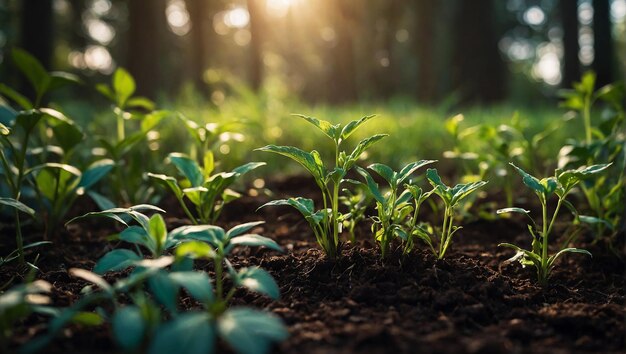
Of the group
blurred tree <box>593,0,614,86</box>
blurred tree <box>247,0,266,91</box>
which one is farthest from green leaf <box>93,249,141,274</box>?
blurred tree <box>247,0,266,91</box>

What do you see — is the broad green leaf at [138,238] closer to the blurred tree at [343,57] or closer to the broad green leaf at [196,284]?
the broad green leaf at [196,284]

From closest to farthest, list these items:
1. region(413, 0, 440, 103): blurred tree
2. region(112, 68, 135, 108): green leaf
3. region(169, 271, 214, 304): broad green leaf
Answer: region(169, 271, 214, 304): broad green leaf → region(112, 68, 135, 108): green leaf → region(413, 0, 440, 103): blurred tree

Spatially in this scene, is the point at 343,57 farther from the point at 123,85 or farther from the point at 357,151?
the point at 357,151

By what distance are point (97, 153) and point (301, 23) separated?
24022 millimetres

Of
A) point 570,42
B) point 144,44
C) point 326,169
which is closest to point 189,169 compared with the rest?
point 326,169

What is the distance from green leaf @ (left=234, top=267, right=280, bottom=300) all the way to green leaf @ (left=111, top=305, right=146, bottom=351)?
27 centimetres

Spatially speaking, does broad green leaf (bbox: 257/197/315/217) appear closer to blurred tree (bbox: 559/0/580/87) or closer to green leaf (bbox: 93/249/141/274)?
green leaf (bbox: 93/249/141/274)

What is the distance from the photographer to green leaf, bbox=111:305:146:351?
3.48 ft

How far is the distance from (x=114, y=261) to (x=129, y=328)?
0.41 m

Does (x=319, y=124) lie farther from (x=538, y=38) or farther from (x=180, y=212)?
(x=538, y=38)

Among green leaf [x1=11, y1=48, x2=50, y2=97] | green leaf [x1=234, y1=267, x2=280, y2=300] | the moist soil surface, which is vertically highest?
green leaf [x1=11, y1=48, x2=50, y2=97]

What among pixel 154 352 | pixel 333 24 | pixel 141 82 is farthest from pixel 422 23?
pixel 154 352

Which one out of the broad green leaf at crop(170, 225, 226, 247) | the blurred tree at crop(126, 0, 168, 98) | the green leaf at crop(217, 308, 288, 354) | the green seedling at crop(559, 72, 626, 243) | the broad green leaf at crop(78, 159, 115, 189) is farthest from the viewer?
the blurred tree at crop(126, 0, 168, 98)

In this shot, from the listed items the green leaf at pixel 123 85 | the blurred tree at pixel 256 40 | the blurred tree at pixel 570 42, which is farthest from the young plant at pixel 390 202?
the blurred tree at pixel 256 40
